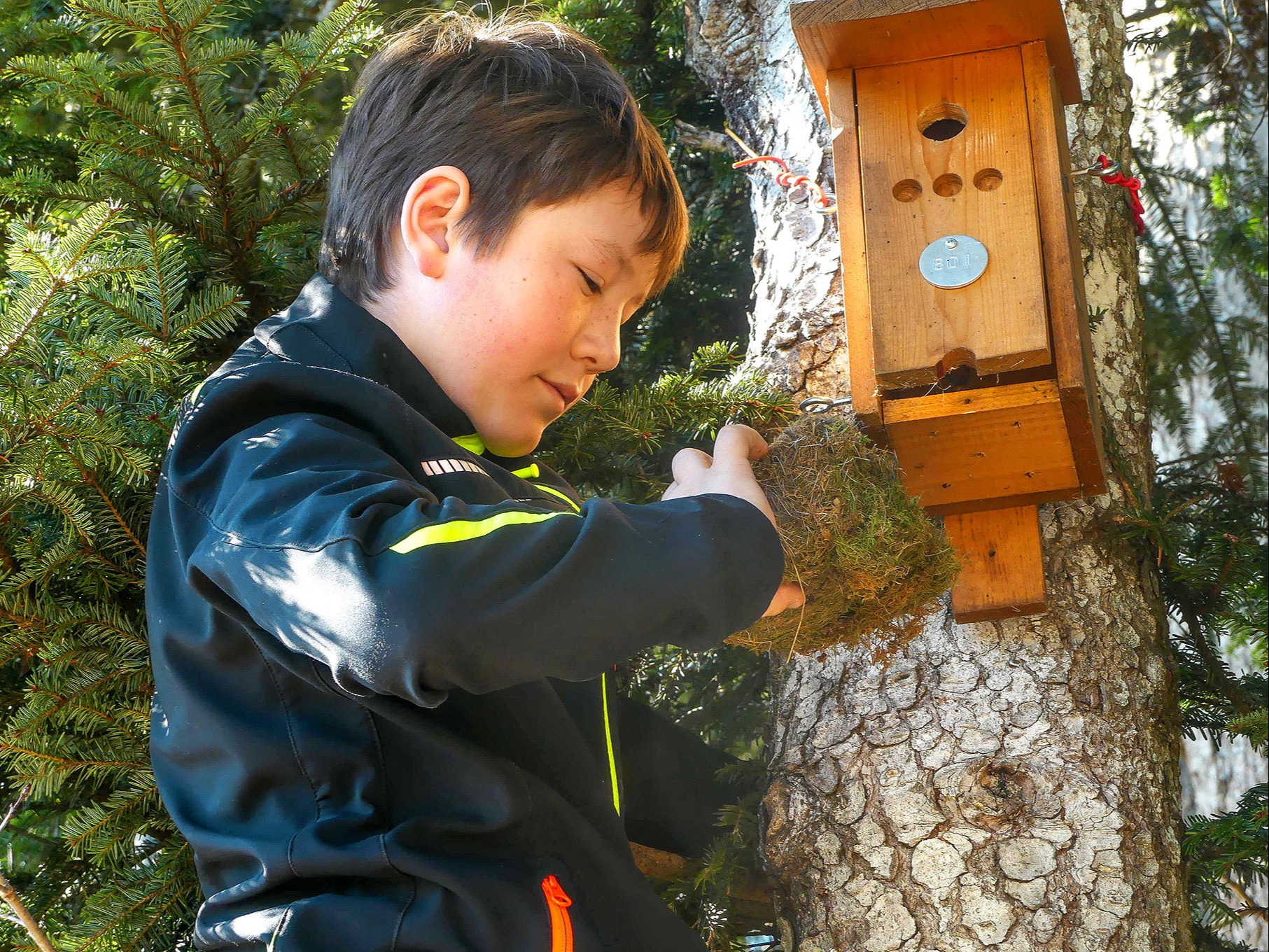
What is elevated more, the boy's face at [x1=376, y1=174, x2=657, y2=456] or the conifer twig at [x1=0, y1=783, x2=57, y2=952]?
the boy's face at [x1=376, y1=174, x2=657, y2=456]

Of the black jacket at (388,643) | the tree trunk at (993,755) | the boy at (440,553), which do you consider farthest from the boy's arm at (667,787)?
the black jacket at (388,643)

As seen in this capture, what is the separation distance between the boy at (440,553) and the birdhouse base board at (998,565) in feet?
1.52

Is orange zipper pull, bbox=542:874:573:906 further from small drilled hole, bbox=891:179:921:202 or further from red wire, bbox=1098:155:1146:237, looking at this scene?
red wire, bbox=1098:155:1146:237

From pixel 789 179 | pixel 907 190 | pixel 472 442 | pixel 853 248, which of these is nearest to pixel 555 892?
pixel 472 442

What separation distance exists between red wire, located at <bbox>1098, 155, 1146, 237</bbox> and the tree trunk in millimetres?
142

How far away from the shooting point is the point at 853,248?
1647 millimetres

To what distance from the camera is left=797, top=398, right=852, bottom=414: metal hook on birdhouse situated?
1782mm

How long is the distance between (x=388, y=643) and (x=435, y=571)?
0.07 meters

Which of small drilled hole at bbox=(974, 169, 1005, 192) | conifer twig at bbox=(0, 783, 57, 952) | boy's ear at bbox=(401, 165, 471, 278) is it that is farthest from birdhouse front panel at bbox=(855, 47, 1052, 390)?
conifer twig at bbox=(0, 783, 57, 952)

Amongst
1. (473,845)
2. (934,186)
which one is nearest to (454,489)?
(473,845)

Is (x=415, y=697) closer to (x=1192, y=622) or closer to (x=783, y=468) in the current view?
(x=783, y=468)

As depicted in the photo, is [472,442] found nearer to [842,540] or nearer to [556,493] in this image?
[556,493]

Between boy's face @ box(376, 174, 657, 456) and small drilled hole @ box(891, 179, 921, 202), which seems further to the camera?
small drilled hole @ box(891, 179, 921, 202)

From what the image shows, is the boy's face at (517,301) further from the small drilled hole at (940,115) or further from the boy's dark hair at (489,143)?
the small drilled hole at (940,115)
